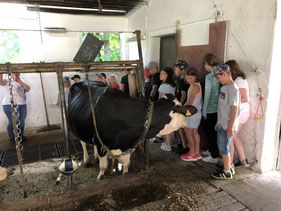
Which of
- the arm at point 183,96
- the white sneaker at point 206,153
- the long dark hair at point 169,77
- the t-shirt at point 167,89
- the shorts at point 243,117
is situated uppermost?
the long dark hair at point 169,77

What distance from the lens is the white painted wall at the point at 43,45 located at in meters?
6.37

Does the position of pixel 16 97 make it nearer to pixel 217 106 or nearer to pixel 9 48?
pixel 9 48

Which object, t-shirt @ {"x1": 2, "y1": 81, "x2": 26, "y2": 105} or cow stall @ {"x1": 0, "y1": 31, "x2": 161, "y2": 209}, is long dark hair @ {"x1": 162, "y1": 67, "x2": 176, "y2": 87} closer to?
cow stall @ {"x1": 0, "y1": 31, "x2": 161, "y2": 209}

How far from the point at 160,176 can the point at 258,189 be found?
1330 millimetres

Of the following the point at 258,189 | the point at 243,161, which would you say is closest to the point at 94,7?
the point at 243,161

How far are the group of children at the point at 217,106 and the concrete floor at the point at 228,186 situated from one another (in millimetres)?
151

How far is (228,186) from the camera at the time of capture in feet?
10.4

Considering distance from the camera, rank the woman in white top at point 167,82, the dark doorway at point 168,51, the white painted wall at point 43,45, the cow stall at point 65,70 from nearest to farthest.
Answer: the cow stall at point 65,70
the woman in white top at point 167,82
the dark doorway at point 168,51
the white painted wall at point 43,45

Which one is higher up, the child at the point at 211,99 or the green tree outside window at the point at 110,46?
the green tree outside window at the point at 110,46

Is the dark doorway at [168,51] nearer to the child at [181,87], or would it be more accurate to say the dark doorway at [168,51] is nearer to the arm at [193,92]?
the child at [181,87]

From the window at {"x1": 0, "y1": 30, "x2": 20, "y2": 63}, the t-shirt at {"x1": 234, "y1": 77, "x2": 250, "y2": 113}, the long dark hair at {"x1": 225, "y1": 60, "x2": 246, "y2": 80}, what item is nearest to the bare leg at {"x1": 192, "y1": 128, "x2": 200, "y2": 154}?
the t-shirt at {"x1": 234, "y1": 77, "x2": 250, "y2": 113}

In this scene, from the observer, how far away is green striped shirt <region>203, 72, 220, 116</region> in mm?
3729

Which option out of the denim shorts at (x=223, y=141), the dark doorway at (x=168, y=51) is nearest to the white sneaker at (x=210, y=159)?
the denim shorts at (x=223, y=141)

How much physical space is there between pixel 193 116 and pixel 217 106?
42cm
